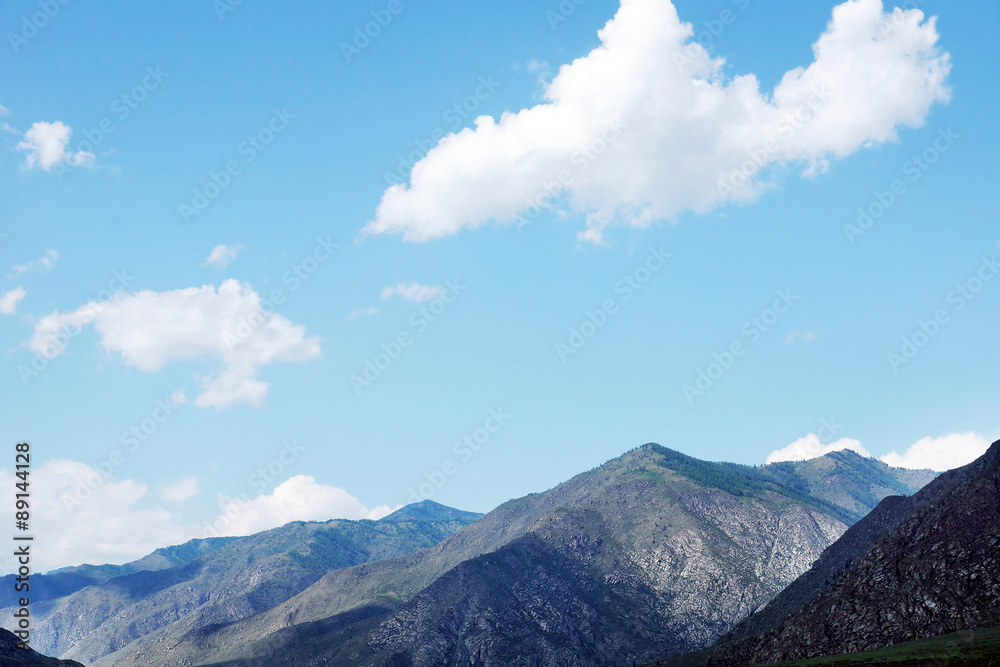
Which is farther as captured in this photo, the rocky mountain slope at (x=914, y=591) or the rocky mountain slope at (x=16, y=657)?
the rocky mountain slope at (x=16, y=657)

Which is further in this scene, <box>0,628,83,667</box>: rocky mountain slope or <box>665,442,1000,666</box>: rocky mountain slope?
<box>0,628,83,667</box>: rocky mountain slope

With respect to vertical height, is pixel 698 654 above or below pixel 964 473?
below

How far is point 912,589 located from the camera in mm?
127750

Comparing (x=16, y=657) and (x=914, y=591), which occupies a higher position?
(x=16, y=657)

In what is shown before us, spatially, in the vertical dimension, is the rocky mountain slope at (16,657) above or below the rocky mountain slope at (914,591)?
above

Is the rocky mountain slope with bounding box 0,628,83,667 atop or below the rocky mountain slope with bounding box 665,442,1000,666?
atop

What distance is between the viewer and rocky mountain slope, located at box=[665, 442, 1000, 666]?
118350mm

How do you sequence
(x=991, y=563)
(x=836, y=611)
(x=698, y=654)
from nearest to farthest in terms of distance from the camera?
(x=991, y=563) < (x=836, y=611) < (x=698, y=654)

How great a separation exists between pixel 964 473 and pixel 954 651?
11514 centimetres

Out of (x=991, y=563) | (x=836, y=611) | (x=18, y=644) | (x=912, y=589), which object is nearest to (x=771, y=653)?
(x=836, y=611)

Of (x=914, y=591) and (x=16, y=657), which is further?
(x=16, y=657)

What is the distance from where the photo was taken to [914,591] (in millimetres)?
126938

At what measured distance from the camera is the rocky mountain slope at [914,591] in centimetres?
11835

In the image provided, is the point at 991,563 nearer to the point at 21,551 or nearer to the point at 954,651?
the point at 954,651
